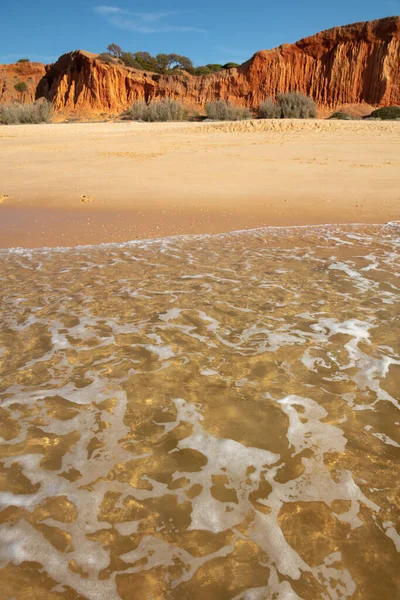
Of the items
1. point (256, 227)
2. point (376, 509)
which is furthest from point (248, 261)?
point (376, 509)

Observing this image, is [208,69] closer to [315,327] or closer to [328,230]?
[328,230]

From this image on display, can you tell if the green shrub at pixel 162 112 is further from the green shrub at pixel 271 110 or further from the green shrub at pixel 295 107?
the green shrub at pixel 295 107

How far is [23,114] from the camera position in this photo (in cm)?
2509

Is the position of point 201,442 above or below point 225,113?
below

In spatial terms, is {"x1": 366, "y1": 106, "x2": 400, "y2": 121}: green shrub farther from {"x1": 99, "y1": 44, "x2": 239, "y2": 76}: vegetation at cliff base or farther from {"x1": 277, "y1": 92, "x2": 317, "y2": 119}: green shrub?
{"x1": 99, "y1": 44, "x2": 239, "y2": 76}: vegetation at cliff base

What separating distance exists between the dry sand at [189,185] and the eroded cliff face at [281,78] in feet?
77.6

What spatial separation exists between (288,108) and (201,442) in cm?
2521

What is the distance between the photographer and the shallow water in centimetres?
142

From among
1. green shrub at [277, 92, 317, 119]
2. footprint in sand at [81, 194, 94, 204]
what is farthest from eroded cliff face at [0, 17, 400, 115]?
footprint in sand at [81, 194, 94, 204]

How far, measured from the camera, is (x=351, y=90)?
35062 mm

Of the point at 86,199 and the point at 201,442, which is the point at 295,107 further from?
the point at 201,442

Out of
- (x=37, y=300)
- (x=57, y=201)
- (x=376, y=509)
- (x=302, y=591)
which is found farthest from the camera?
(x=57, y=201)

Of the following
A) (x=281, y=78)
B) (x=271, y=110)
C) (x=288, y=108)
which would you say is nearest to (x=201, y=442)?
(x=271, y=110)

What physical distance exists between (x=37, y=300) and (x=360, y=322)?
8.11 ft
